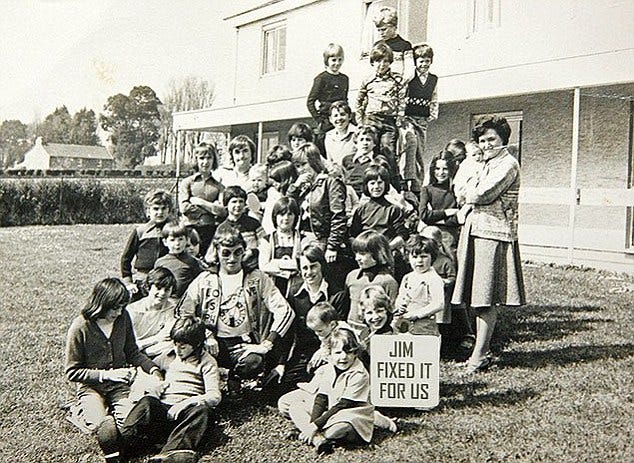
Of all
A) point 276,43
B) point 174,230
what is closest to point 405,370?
point 174,230

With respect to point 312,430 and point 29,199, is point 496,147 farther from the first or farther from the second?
point 29,199

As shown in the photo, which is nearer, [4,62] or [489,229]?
[489,229]

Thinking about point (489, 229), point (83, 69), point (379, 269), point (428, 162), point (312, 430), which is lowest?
point (312, 430)

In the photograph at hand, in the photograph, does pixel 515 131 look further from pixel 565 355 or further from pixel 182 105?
pixel 182 105

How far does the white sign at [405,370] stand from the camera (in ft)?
6.98

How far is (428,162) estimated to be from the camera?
2299 mm

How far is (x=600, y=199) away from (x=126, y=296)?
62.5 inches

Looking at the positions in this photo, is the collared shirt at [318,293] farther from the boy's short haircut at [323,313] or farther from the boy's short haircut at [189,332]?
the boy's short haircut at [189,332]

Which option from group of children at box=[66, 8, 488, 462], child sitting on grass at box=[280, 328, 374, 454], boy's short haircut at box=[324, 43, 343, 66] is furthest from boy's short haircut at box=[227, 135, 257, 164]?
child sitting on grass at box=[280, 328, 374, 454]

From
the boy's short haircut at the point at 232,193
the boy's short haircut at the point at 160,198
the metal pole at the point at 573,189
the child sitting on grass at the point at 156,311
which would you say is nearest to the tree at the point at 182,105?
the boy's short haircut at the point at 160,198

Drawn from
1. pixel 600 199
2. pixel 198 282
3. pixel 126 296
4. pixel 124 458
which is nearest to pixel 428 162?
pixel 600 199

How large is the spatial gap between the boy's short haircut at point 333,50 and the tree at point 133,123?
0.70 m

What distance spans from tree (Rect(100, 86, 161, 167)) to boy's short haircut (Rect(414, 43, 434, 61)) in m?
1.01

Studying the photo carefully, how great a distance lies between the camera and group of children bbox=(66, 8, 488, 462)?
2244mm
